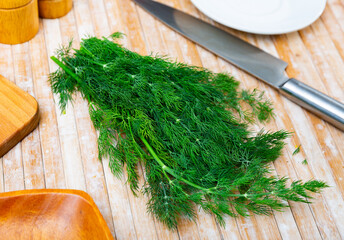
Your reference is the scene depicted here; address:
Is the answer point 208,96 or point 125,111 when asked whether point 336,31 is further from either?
point 125,111

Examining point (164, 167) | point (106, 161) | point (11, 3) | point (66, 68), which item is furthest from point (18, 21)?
point (164, 167)

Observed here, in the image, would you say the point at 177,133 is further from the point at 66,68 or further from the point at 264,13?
the point at 264,13

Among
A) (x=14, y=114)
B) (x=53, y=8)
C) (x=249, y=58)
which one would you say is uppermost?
(x=53, y=8)

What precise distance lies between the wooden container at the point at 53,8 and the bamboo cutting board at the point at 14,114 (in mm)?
280

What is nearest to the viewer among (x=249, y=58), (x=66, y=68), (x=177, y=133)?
(x=177, y=133)

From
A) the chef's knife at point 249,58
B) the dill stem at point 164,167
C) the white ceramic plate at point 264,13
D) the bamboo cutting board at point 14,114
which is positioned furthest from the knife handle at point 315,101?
the bamboo cutting board at point 14,114

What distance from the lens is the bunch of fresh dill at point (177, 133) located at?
3.12 ft

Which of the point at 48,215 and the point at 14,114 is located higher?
the point at 14,114

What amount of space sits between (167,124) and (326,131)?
1.43ft

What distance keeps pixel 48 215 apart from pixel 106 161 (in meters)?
0.19

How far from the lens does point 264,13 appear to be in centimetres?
132

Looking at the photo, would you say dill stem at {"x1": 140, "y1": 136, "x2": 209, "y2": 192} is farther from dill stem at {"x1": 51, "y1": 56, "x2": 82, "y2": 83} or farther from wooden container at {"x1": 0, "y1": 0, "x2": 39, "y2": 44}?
wooden container at {"x1": 0, "y1": 0, "x2": 39, "y2": 44}

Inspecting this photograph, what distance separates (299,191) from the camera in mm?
947

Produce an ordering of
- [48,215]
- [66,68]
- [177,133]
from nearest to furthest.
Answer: [48,215] → [177,133] → [66,68]
